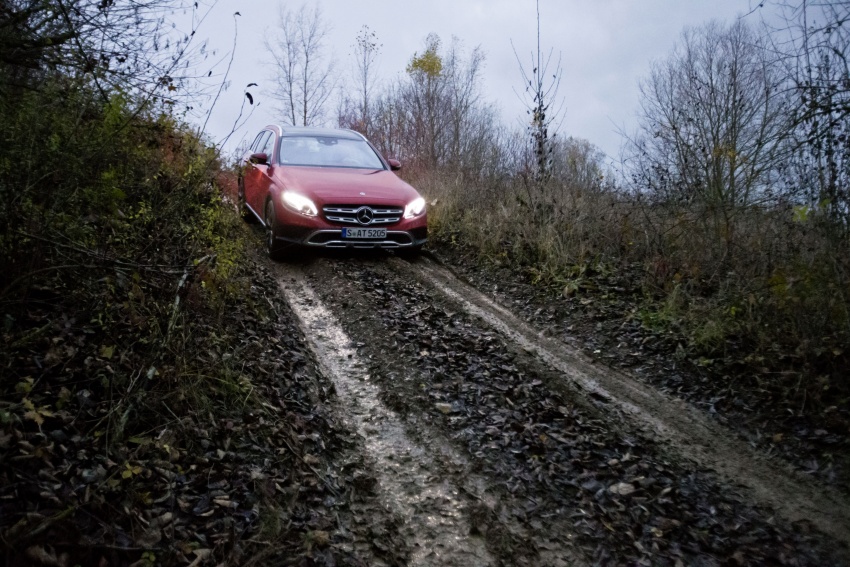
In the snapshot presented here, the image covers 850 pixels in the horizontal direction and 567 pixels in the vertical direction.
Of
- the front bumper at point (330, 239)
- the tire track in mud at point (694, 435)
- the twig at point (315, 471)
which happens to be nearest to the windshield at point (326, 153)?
the front bumper at point (330, 239)

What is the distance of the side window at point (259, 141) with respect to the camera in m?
9.65

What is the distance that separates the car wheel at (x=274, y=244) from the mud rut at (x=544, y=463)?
2272 millimetres

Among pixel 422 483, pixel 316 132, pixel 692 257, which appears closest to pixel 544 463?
pixel 422 483

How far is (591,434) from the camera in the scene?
4027 mm

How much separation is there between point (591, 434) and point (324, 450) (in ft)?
6.55

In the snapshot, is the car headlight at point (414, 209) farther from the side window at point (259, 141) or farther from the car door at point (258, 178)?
the side window at point (259, 141)

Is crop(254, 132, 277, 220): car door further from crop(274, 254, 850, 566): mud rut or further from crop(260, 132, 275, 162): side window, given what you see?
crop(274, 254, 850, 566): mud rut

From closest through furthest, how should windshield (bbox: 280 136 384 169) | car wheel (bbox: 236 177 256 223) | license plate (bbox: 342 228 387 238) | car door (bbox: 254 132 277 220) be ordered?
license plate (bbox: 342 228 387 238) < car door (bbox: 254 132 277 220) < windshield (bbox: 280 136 384 169) < car wheel (bbox: 236 177 256 223)

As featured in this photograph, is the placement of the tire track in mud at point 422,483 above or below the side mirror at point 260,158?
below

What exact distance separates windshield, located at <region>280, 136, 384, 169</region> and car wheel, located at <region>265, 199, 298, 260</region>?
34.2 inches

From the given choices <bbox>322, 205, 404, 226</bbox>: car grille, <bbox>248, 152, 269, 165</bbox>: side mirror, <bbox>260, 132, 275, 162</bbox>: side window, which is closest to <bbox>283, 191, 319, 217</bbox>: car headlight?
<bbox>322, 205, 404, 226</bbox>: car grille

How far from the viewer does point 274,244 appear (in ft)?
25.3

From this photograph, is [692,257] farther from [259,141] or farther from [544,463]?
[259,141]

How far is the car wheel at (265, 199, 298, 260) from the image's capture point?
25.0 feet
